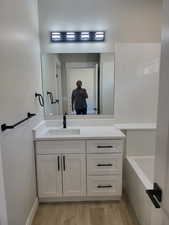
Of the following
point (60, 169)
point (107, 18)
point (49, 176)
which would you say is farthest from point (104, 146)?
point (107, 18)

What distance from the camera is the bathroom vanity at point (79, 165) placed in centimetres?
215

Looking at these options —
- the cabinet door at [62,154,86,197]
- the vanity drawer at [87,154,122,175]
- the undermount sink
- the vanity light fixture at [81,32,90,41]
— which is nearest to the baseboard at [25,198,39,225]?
the cabinet door at [62,154,86,197]

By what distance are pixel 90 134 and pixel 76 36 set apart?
1.38 meters

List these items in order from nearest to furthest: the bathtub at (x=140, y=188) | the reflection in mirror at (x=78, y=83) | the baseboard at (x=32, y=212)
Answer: the bathtub at (x=140, y=188) < the baseboard at (x=32, y=212) < the reflection in mirror at (x=78, y=83)

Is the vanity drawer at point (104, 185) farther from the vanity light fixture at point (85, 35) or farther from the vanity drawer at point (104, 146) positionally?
the vanity light fixture at point (85, 35)

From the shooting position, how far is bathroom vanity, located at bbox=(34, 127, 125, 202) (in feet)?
7.06

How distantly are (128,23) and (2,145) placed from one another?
2.27m

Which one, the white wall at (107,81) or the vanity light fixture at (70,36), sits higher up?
the vanity light fixture at (70,36)

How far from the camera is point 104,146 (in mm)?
2172

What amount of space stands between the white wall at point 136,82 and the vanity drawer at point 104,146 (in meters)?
0.57

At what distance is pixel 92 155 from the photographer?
2.18 m

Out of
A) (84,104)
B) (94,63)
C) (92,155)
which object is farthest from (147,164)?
(94,63)

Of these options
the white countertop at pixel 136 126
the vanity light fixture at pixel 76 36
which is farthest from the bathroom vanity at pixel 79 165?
the vanity light fixture at pixel 76 36

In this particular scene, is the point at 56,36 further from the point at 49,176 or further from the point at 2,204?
the point at 2,204
